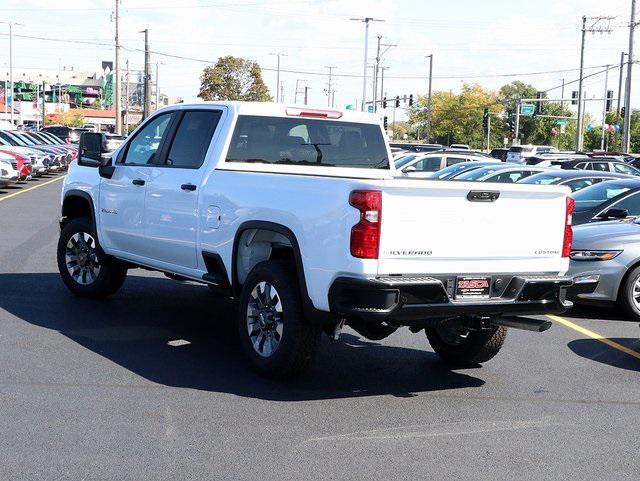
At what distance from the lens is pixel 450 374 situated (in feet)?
25.0

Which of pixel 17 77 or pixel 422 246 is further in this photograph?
pixel 17 77

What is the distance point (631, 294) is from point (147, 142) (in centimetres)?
531

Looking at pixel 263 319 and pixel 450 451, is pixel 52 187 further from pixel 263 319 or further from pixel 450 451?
pixel 450 451

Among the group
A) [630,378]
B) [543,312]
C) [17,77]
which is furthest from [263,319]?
[17,77]

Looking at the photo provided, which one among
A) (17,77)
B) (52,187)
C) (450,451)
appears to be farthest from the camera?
(17,77)

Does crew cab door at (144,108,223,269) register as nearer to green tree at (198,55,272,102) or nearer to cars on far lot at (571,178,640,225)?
cars on far lot at (571,178,640,225)

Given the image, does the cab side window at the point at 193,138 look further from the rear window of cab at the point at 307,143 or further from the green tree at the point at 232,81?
the green tree at the point at 232,81

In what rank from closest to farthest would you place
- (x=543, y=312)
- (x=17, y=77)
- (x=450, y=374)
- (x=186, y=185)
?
(x=543, y=312)
(x=450, y=374)
(x=186, y=185)
(x=17, y=77)

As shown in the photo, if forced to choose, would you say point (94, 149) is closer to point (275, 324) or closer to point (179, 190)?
point (179, 190)

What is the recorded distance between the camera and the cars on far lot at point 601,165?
27.8 m

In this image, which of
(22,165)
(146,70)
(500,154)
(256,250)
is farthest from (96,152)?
(146,70)

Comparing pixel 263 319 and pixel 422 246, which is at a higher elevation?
pixel 422 246

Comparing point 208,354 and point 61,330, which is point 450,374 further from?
point 61,330

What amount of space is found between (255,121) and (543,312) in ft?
10.2
